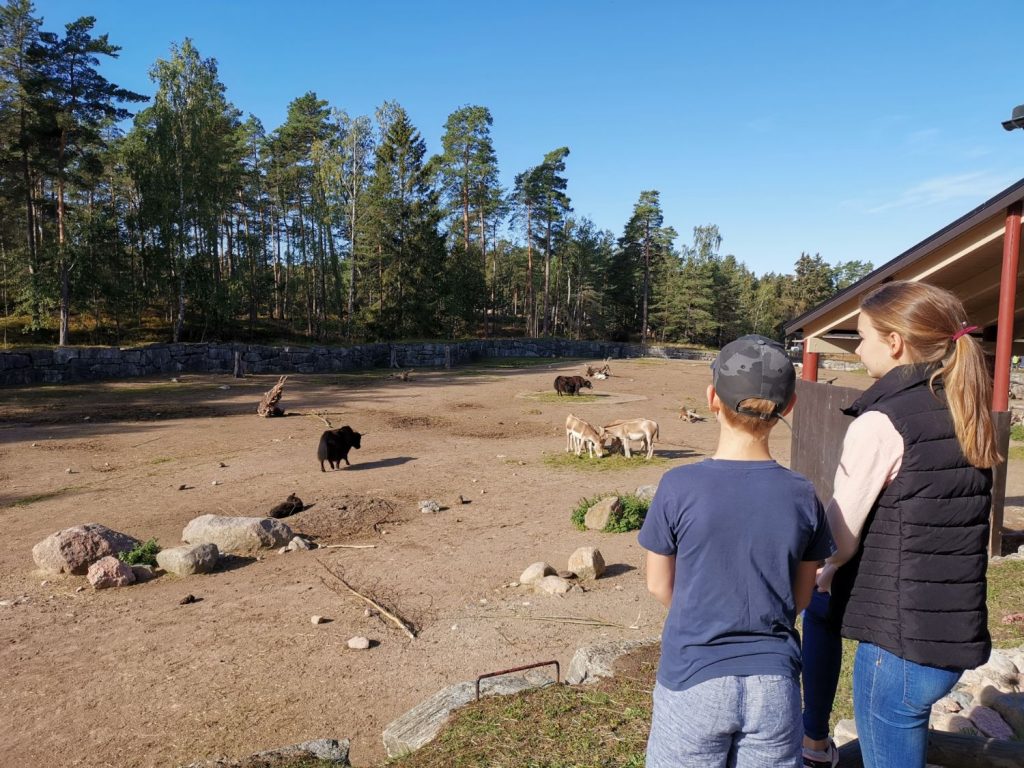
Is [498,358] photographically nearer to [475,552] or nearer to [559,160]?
[559,160]

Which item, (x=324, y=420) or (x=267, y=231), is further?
(x=267, y=231)

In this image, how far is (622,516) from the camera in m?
8.68

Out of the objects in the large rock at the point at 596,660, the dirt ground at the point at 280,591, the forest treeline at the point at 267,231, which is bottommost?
the dirt ground at the point at 280,591

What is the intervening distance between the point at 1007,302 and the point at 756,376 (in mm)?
6356

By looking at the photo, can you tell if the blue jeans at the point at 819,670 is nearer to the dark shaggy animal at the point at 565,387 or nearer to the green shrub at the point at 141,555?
the green shrub at the point at 141,555

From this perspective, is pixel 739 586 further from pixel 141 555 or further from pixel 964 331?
pixel 141 555

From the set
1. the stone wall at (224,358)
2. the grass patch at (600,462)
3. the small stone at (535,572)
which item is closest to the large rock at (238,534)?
the small stone at (535,572)

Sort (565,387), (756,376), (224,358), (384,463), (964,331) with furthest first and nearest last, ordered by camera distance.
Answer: (224,358), (565,387), (384,463), (964,331), (756,376)

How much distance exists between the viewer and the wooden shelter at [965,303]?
20.7 feet

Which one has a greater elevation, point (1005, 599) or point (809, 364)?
point (809, 364)

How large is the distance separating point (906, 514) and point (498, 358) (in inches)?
1795

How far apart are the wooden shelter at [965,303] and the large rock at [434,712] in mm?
5112

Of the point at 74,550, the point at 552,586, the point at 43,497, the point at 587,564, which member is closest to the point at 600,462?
the point at 587,564

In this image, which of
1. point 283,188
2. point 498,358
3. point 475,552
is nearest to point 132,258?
point 283,188
